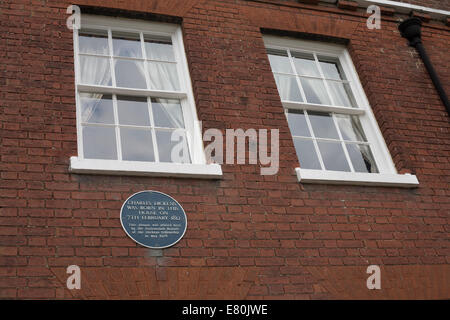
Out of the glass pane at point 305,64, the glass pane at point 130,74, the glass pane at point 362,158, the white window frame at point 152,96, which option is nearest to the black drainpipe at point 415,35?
the glass pane at point 305,64

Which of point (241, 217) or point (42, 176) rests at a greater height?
point (42, 176)

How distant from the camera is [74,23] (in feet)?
21.1

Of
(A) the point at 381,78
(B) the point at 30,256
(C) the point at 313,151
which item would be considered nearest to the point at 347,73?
(A) the point at 381,78

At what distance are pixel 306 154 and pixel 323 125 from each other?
2.04 ft

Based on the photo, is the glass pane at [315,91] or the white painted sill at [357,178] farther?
the glass pane at [315,91]

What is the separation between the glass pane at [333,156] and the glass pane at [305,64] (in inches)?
46.6

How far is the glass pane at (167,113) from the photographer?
6043mm

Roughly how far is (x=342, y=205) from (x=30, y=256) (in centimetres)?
306

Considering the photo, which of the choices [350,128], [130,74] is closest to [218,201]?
[130,74]

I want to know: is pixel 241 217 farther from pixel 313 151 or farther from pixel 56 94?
pixel 56 94

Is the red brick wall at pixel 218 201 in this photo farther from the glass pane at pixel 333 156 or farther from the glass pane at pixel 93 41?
the glass pane at pixel 333 156

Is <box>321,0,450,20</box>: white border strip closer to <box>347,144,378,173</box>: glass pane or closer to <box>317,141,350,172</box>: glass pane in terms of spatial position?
<box>347,144,378,173</box>: glass pane

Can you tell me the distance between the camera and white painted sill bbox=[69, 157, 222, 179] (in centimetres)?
507
